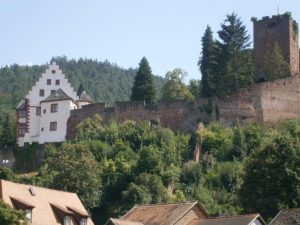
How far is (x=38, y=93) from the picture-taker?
9081 centimetres

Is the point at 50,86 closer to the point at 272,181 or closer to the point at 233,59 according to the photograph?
the point at 233,59

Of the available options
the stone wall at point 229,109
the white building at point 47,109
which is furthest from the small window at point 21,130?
the stone wall at point 229,109

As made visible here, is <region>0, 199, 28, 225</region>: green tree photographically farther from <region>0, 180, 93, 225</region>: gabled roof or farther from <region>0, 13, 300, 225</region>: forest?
<region>0, 13, 300, 225</region>: forest

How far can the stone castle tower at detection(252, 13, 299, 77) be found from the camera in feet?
295

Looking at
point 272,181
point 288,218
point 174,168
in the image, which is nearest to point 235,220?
point 288,218

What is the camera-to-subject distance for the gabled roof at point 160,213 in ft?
164

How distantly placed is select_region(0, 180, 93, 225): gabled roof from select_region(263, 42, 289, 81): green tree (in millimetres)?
41468

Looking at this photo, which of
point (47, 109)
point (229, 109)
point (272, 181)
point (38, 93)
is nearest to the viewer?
point (272, 181)

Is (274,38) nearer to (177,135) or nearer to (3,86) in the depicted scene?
(177,135)

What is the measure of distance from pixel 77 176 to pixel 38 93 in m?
25.4

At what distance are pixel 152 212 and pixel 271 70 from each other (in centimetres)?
3813

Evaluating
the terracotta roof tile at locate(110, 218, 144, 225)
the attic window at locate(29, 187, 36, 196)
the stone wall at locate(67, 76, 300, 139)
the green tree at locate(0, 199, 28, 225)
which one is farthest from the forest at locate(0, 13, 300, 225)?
the green tree at locate(0, 199, 28, 225)

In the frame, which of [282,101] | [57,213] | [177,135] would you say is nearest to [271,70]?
[282,101]

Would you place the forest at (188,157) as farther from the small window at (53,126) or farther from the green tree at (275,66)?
the small window at (53,126)
